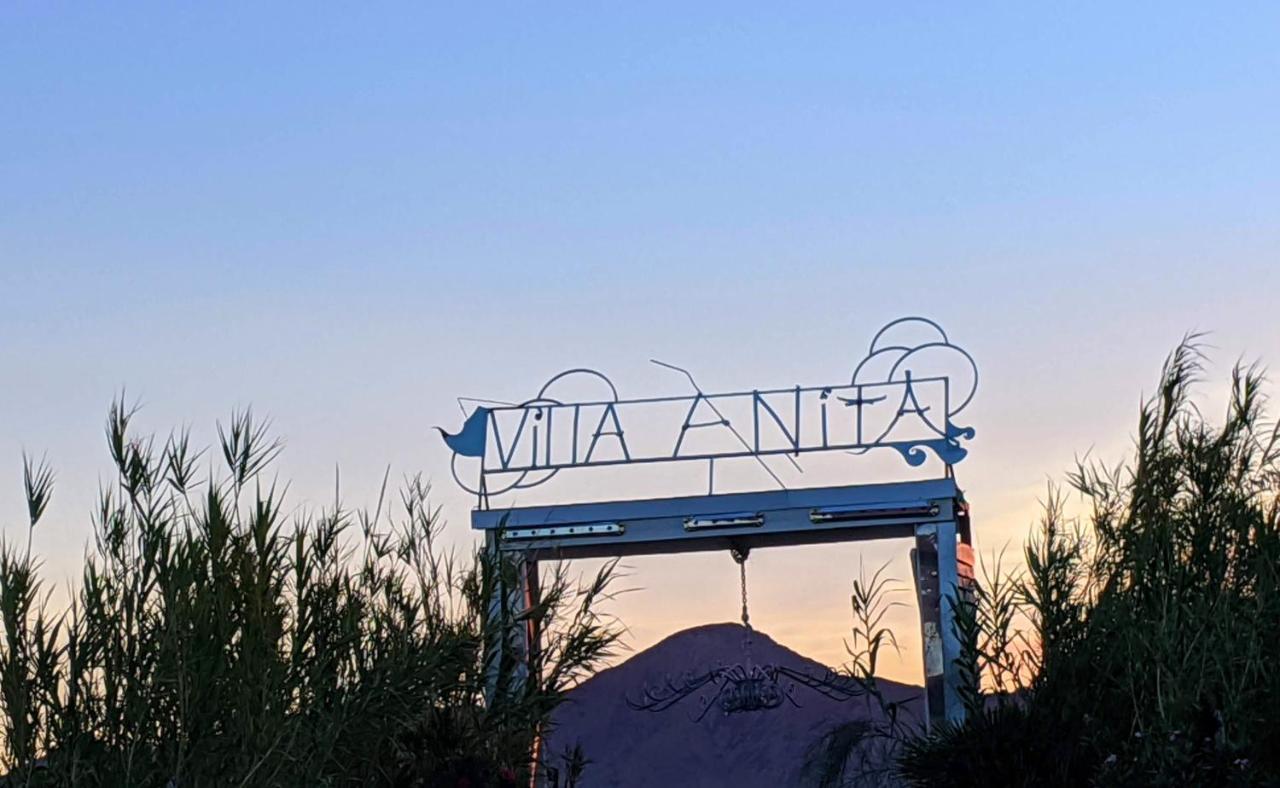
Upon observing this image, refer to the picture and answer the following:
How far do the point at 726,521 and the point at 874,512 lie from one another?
1.04 m

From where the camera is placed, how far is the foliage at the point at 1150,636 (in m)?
10.1

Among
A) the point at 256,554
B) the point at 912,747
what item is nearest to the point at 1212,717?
the point at 912,747

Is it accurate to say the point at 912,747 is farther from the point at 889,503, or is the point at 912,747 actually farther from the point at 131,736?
the point at 131,736

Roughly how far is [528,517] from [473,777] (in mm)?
3060

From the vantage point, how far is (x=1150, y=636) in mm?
10500

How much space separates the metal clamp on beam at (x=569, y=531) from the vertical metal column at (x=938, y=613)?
211cm

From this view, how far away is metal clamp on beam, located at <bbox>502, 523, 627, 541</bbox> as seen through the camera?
13781 mm

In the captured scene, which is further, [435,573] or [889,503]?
[889,503]

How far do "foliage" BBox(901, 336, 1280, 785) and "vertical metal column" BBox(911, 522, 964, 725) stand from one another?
120 cm

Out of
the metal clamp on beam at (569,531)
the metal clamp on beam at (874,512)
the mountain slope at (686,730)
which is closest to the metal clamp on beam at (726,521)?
the metal clamp on beam at (874,512)

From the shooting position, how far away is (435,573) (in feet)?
37.8

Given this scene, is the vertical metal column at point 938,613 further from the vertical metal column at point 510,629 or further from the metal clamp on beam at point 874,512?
the vertical metal column at point 510,629

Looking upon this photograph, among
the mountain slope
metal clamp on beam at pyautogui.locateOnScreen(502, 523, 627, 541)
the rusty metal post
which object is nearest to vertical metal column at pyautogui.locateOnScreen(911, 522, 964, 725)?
the rusty metal post

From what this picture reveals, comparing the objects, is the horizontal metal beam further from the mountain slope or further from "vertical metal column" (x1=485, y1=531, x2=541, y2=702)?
the mountain slope
